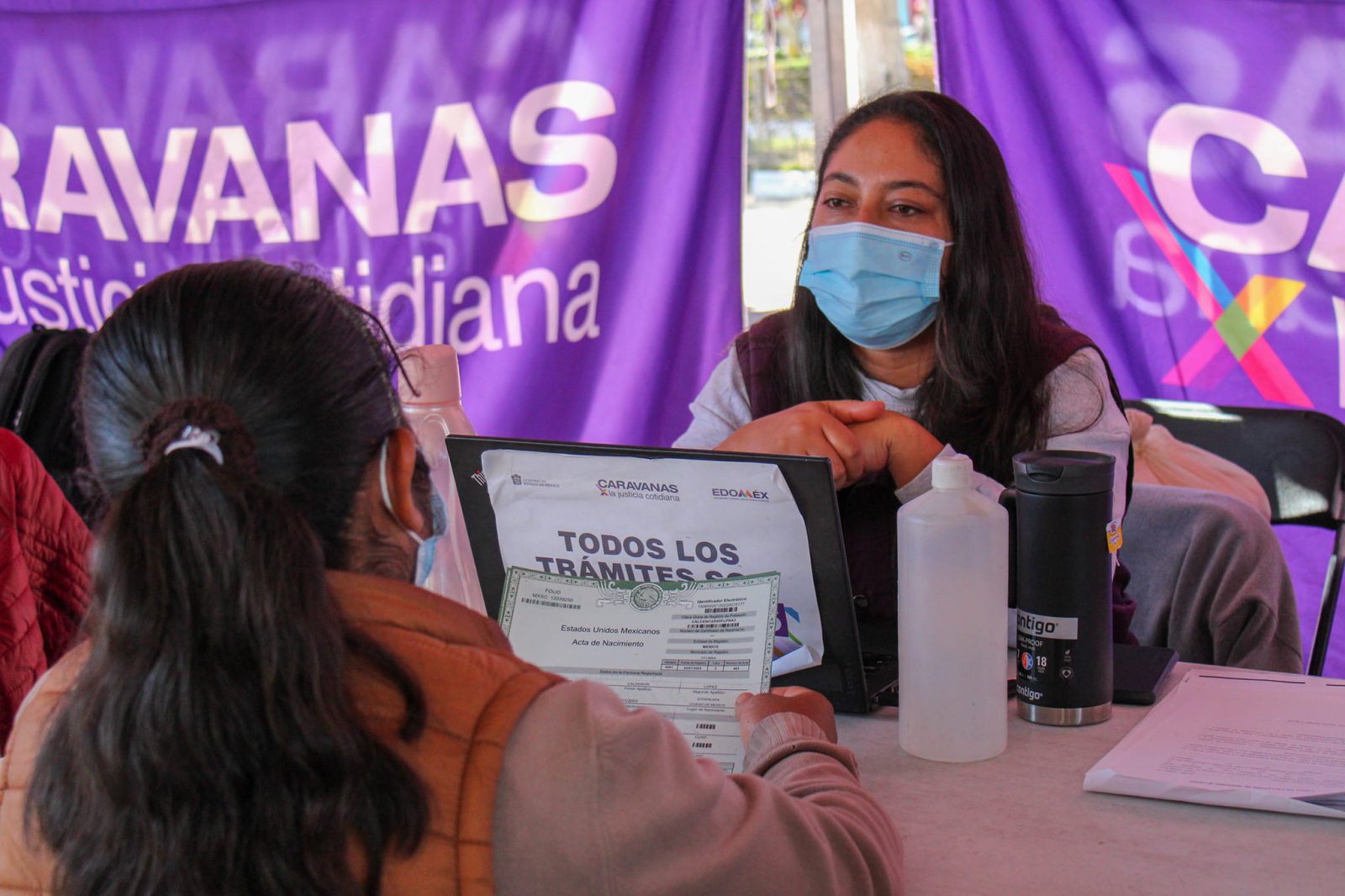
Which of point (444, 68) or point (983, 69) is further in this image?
point (444, 68)

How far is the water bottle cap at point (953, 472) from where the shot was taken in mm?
1033

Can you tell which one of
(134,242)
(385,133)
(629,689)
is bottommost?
(629,689)

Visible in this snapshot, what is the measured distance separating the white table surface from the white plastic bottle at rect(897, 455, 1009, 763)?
0.03 m

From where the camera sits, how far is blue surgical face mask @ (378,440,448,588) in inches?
31.5

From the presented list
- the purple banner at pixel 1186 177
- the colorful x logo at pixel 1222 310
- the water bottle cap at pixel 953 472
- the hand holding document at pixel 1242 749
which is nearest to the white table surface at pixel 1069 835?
the hand holding document at pixel 1242 749

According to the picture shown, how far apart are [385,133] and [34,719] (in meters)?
2.16

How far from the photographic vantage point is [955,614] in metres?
1.04

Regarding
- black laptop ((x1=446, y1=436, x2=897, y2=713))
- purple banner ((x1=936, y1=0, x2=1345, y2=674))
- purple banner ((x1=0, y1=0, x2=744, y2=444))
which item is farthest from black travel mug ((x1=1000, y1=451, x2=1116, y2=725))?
purple banner ((x1=0, y1=0, x2=744, y2=444))

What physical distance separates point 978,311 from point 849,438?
390 millimetres

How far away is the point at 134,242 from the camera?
2.87m

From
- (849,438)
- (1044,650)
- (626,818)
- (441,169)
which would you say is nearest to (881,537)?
(849,438)

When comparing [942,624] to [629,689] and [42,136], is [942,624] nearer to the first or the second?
[629,689]

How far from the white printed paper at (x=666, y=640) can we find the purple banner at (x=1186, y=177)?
1494 mm

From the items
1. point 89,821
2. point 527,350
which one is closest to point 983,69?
point 527,350
